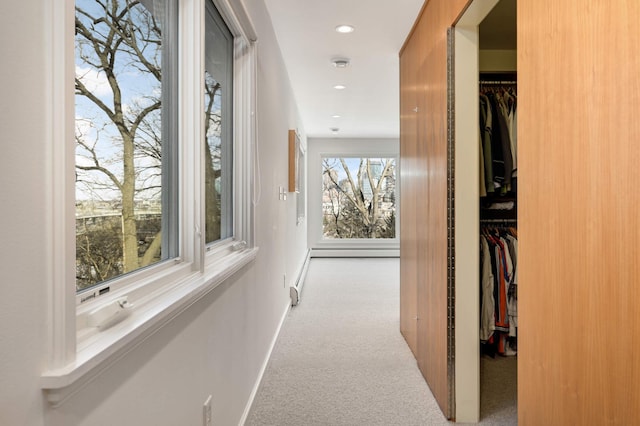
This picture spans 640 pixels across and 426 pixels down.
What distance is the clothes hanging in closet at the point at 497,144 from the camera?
2.88 metres

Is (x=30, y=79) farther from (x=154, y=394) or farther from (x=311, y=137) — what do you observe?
(x=311, y=137)

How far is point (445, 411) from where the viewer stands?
2.29 meters

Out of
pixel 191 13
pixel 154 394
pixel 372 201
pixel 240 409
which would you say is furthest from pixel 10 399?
pixel 372 201

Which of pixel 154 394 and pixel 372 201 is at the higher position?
pixel 372 201

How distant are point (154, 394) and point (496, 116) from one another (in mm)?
2745

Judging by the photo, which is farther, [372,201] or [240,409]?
[372,201]

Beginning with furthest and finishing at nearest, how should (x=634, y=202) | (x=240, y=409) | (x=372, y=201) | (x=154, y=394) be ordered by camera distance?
1. (x=372, y=201)
2. (x=240, y=409)
3. (x=154, y=394)
4. (x=634, y=202)

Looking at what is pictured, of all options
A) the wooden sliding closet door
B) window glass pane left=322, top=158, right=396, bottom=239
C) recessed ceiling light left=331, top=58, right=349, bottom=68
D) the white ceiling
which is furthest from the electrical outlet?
window glass pane left=322, top=158, right=396, bottom=239

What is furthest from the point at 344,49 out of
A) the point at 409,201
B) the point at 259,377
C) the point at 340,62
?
the point at 259,377

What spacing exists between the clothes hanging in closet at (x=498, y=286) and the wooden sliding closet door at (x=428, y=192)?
0.47m

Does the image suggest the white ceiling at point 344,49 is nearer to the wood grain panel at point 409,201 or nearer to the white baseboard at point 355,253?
→ the wood grain panel at point 409,201

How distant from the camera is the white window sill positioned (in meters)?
0.64

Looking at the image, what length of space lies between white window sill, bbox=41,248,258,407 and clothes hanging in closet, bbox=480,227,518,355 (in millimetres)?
2197

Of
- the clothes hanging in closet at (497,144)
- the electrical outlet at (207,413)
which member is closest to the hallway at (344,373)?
the electrical outlet at (207,413)
